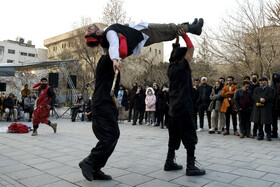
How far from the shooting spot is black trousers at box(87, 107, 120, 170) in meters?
3.29

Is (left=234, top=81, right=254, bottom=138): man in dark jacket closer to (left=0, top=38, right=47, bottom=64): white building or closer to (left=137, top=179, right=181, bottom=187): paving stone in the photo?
(left=137, top=179, right=181, bottom=187): paving stone

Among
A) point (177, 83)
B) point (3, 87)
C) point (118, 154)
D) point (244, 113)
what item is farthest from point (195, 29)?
point (3, 87)

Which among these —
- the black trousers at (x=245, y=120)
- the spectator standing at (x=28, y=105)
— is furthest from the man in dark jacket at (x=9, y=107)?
the black trousers at (x=245, y=120)

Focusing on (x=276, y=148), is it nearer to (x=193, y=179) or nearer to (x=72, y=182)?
(x=193, y=179)

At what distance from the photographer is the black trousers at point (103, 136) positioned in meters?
3.29

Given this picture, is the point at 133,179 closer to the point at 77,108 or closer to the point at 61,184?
the point at 61,184

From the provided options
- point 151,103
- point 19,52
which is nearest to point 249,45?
point 151,103

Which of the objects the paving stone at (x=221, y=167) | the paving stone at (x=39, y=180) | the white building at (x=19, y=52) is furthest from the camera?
the white building at (x=19, y=52)

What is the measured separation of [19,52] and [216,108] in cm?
7291

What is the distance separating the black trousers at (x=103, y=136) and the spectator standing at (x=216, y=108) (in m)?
6.32

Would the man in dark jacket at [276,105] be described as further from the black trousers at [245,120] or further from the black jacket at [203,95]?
the black jacket at [203,95]

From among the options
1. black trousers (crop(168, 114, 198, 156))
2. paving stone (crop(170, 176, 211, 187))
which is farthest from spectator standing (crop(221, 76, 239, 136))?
paving stone (crop(170, 176, 211, 187))

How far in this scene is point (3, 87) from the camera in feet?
51.2

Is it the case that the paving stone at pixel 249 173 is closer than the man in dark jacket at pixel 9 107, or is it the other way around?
the paving stone at pixel 249 173
